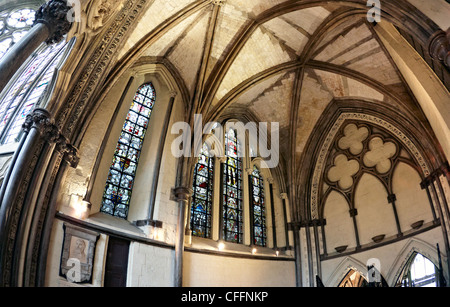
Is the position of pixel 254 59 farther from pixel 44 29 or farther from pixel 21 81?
pixel 44 29

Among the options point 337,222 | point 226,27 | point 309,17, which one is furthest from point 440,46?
point 337,222

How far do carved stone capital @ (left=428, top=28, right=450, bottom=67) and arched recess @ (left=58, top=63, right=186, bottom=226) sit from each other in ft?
24.5

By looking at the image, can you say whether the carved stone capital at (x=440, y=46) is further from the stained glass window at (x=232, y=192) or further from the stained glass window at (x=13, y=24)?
the stained glass window at (x=13, y=24)

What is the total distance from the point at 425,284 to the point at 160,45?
10535 mm

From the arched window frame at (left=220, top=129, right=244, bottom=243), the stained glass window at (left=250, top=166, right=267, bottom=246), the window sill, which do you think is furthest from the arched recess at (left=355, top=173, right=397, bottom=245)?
the arched window frame at (left=220, top=129, right=244, bottom=243)

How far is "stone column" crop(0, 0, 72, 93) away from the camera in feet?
21.0

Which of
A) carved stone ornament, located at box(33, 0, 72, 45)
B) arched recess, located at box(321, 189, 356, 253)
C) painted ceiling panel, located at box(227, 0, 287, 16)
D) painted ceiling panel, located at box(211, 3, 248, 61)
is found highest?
painted ceiling panel, located at box(227, 0, 287, 16)

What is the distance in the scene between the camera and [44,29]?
22.5 ft

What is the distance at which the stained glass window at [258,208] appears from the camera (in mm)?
14477

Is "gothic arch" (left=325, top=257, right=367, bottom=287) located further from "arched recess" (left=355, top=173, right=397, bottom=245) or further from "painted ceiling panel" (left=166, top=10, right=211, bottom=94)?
"painted ceiling panel" (left=166, top=10, right=211, bottom=94)

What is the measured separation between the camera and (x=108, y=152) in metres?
11.6

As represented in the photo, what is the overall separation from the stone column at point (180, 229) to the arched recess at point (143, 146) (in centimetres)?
41
